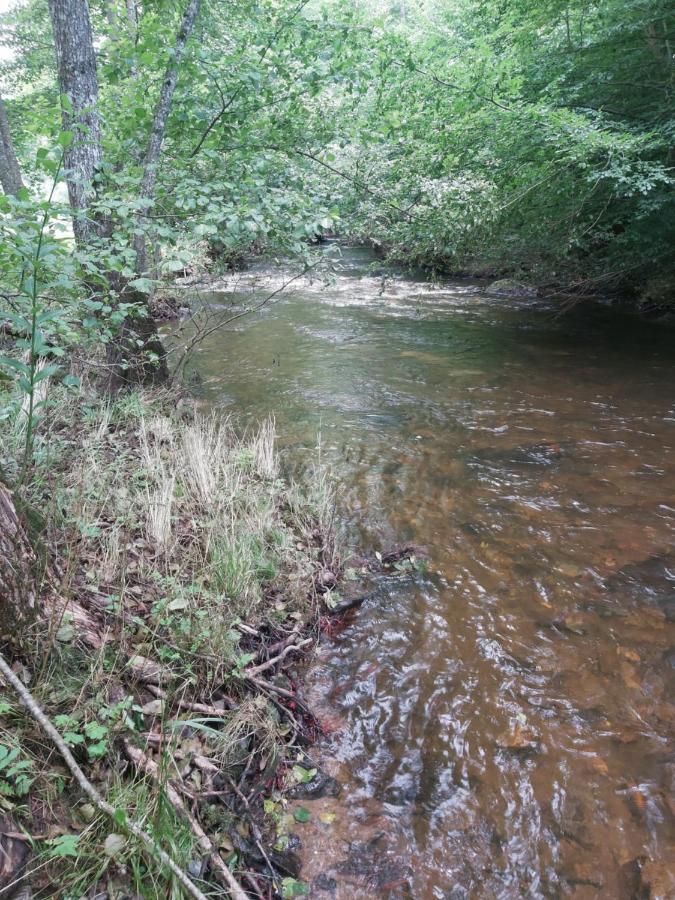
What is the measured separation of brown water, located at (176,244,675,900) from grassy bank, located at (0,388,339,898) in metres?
0.30

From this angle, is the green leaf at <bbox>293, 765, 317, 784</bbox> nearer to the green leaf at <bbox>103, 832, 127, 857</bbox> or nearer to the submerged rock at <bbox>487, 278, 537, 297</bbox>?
the green leaf at <bbox>103, 832, 127, 857</bbox>

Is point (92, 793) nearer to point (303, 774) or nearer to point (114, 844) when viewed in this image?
point (114, 844)

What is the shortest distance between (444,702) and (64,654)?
205cm

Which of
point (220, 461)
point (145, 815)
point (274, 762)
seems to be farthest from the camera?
point (220, 461)

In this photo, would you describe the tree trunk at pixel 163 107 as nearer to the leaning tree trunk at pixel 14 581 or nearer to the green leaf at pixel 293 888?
the leaning tree trunk at pixel 14 581

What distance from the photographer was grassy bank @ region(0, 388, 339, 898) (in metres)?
1.77

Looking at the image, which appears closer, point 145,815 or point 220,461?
point 145,815

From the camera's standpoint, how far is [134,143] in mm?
5582

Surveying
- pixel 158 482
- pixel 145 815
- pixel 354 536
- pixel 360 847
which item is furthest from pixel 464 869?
pixel 158 482

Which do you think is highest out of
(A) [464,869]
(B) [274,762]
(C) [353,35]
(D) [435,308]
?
(C) [353,35]

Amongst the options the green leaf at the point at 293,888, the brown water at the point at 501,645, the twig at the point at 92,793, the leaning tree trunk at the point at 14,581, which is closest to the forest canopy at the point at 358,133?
the leaning tree trunk at the point at 14,581

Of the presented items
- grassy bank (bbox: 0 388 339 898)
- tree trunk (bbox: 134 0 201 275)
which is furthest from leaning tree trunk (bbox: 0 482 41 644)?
tree trunk (bbox: 134 0 201 275)

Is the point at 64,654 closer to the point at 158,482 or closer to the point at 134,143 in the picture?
the point at 158,482

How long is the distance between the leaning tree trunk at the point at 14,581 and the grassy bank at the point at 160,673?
3.5 inches
